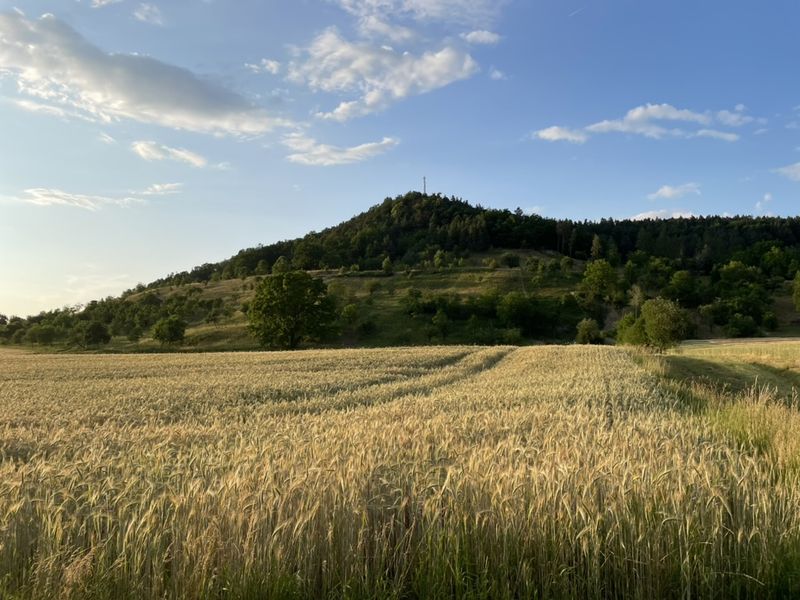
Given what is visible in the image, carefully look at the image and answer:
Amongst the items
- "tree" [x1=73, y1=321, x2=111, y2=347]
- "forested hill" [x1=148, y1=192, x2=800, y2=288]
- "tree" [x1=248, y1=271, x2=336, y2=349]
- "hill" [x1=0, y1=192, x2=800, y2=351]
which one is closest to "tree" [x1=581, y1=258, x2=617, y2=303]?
"hill" [x1=0, y1=192, x2=800, y2=351]

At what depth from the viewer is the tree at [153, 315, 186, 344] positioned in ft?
275

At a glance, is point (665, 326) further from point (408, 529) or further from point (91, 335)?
point (91, 335)

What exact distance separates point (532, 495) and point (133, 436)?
7.89m

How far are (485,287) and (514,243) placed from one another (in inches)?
2414

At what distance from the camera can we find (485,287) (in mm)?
123000

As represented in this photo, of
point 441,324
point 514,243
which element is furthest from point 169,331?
point 514,243

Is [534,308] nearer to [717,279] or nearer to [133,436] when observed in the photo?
[717,279]

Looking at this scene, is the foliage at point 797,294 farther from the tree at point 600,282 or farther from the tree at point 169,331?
the tree at point 169,331

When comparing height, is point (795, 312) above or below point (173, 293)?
below

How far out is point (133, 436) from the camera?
982 centimetres

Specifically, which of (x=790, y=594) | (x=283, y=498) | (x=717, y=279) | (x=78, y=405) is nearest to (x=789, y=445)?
(x=790, y=594)

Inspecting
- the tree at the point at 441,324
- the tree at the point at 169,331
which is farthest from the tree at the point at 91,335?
the tree at the point at 441,324

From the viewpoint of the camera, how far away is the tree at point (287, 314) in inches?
3066

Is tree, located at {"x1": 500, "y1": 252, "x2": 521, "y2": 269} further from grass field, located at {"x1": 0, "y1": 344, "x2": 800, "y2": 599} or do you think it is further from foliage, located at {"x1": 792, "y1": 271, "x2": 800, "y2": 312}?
grass field, located at {"x1": 0, "y1": 344, "x2": 800, "y2": 599}
